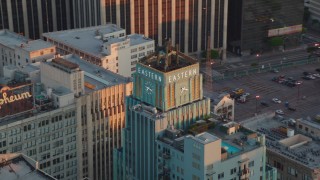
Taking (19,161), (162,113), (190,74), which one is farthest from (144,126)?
(19,161)

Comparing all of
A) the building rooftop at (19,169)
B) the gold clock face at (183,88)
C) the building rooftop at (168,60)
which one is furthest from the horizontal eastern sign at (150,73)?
the building rooftop at (19,169)

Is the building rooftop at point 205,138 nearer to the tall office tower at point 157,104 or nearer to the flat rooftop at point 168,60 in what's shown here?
the tall office tower at point 157,104

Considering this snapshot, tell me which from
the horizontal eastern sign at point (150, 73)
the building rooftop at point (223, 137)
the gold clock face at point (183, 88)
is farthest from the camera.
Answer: the gold clock face at point (183, 88)

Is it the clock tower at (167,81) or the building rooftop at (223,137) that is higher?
the clock tower at (167,81)

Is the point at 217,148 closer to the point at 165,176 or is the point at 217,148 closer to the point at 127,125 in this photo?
the point at 165,176

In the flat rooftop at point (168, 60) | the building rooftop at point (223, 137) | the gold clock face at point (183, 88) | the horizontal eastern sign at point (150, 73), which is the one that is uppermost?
the flat rooftop at point (168, 60)

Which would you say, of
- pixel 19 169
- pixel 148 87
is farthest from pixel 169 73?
pixel 19 169

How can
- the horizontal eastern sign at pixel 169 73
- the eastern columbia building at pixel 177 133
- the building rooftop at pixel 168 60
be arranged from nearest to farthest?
1. the eastern columbia building at pixel 177 133
2. the horizontal eastern sign at pixel 169 73
3. the building rooftop at pixel 168 60

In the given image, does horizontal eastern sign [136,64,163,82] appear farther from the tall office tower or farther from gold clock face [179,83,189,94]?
gold clock face [179,83,189,94]
